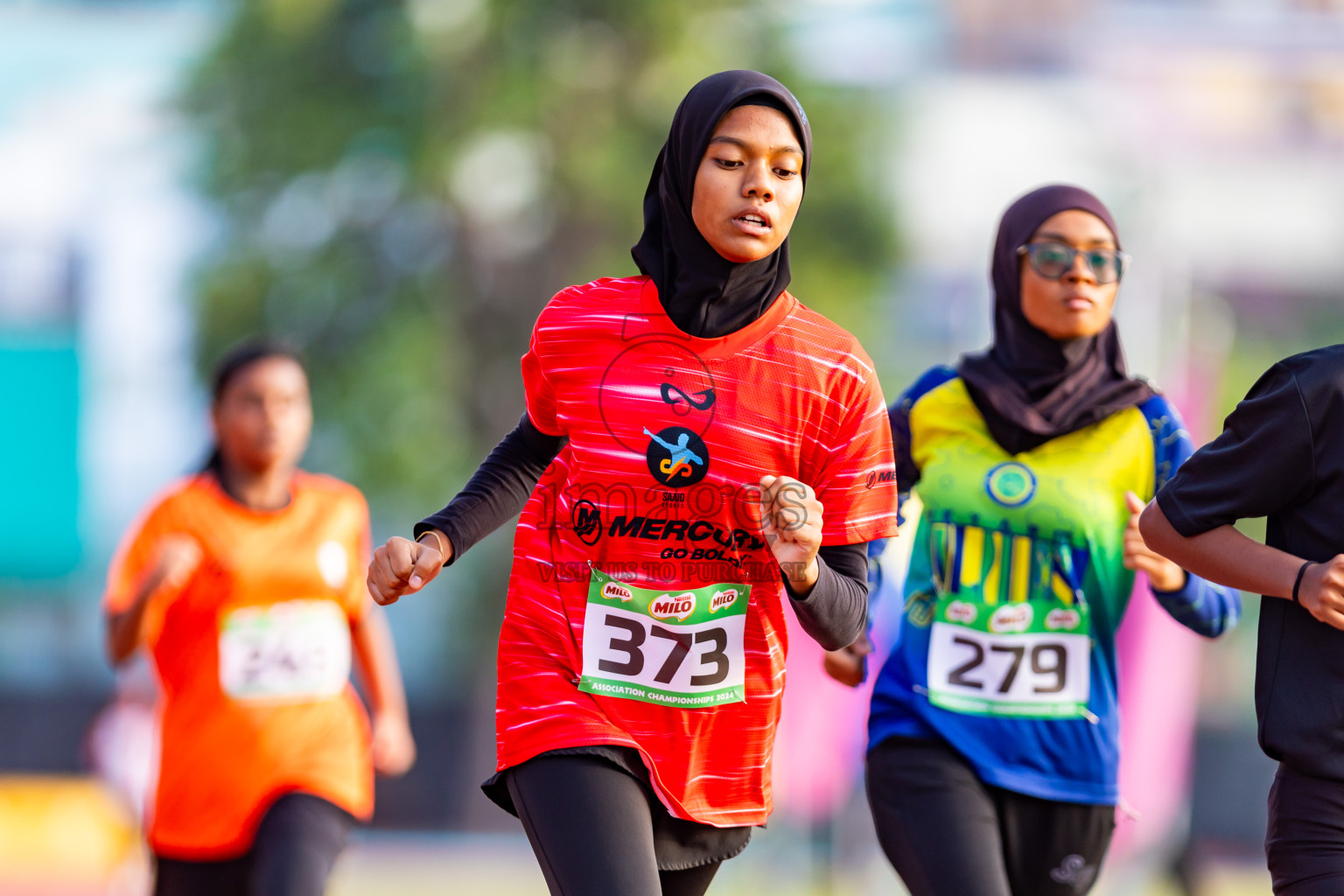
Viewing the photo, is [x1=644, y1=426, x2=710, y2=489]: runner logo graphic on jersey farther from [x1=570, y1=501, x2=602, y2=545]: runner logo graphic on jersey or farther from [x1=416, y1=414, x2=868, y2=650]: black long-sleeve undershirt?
[x1=416, y1=414, x2=868, y2=650]: black long-sleeve undershirt

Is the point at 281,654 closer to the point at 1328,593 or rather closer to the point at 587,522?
the point at 587,522

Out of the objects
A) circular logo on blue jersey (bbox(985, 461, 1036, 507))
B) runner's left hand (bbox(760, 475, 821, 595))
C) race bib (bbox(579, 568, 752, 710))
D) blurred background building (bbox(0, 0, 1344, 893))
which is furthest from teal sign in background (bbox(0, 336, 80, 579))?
runner's left hand (bbox(760, 475, 821, 595))

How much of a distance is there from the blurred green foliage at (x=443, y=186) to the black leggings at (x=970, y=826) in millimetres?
11302

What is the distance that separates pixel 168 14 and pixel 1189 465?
72.2 feet

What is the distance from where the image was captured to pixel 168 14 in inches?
898

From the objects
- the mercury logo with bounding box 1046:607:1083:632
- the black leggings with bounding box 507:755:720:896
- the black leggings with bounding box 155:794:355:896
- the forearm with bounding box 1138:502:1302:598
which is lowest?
the black leggings with bounding box 155:794:355:896

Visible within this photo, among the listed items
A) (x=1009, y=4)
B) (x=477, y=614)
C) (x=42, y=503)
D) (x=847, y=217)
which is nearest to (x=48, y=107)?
(x=42, y=503)

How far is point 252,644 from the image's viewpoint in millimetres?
4898

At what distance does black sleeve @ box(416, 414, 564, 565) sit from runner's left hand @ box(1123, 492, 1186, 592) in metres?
1.43

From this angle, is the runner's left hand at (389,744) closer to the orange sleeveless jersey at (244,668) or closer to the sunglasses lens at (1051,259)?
the orange sleeveless jersey at (244,668)

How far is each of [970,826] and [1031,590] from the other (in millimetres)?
614

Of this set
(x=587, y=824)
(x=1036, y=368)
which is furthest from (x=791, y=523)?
(x=1036, y=368)

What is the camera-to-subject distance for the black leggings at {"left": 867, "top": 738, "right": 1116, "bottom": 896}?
376cm

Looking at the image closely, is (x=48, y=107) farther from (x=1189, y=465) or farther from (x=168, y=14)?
(x=1189, y=465)
